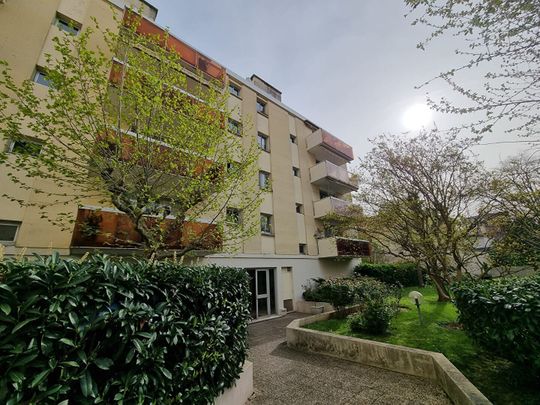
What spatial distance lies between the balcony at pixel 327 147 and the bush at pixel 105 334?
16585mm

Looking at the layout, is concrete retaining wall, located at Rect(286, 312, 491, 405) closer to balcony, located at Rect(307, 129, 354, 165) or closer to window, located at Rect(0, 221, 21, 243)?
window, located at Rect(0, 221, 21, 243)

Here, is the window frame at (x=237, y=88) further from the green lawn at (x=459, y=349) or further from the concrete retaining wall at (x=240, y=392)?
the concrete retaining wall at (x=240, y=392)

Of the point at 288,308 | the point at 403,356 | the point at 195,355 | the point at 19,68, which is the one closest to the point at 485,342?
the point at 403,356

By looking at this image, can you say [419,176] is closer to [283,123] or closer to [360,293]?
[360,293]

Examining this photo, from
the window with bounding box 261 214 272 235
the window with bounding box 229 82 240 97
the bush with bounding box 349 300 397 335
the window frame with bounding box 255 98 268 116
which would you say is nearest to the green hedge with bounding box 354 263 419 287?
the window with bounding box 261 214 272 235

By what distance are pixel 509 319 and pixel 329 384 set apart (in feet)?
11.7

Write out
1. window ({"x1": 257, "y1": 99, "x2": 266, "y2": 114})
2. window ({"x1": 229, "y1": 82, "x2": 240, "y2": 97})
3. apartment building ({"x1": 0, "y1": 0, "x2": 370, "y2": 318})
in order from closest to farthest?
apartment building ({"x1": 0, "y1": 0, "x2": 370, "y2": 318}) → window ({"x1": 229, "y1": 82, "x2": 240, "y2": 97}) → window ({"x1": 257, "y1": 99, "x2": 266, "y2": 114})

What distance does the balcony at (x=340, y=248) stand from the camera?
1549 cm

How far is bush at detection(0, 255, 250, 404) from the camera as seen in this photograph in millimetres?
1777

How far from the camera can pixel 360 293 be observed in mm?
10727

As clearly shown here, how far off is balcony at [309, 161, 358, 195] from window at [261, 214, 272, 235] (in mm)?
5383

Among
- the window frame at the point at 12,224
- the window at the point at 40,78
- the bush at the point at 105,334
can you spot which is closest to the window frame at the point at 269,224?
the window frame at the point at 12,224

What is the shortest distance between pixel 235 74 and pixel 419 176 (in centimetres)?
1229

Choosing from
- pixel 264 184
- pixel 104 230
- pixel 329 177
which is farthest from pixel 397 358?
pixel 329 177
